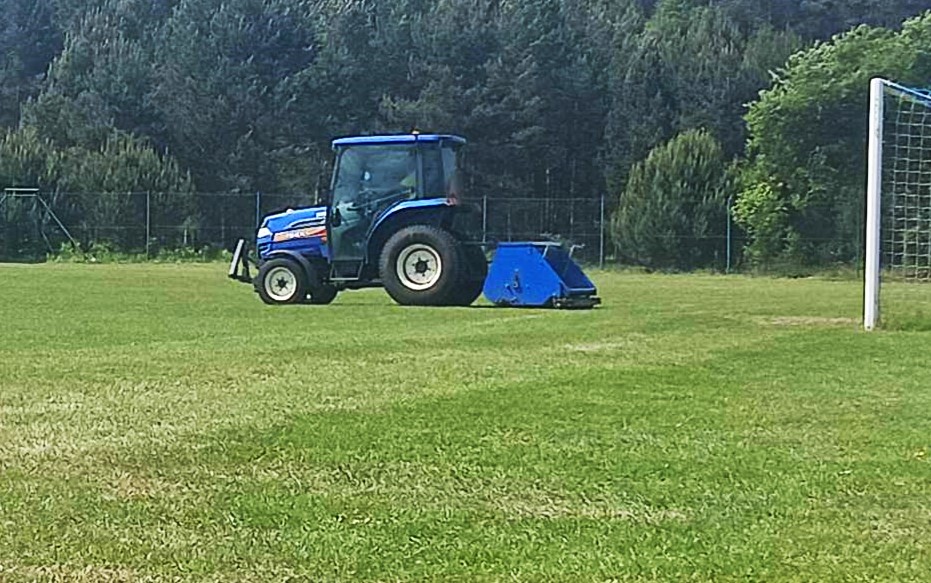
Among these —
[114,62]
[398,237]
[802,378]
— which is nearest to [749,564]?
[802,378]

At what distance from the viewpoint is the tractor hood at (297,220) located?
720 inches

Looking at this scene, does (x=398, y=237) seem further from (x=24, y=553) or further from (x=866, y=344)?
(x=24, y=553)

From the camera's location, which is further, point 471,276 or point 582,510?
point 471,276

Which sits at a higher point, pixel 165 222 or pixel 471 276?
pixel 165 222

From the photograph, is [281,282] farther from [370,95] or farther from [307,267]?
[370,95]

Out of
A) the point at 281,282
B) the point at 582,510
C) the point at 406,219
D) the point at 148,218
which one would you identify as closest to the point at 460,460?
the point at 582,510

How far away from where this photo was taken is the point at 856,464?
5734 mm

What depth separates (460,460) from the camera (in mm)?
5711

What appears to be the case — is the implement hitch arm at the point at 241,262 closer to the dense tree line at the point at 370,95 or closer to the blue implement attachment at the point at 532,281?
the blue implement attachment at the point at 532,281

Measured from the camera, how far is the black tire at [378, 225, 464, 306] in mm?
17469

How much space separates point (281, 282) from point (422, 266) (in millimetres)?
1972

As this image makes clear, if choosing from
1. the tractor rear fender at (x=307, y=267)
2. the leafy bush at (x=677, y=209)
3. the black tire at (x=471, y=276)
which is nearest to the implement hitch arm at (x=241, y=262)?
the tractor rear fender at (x=307, y=267)

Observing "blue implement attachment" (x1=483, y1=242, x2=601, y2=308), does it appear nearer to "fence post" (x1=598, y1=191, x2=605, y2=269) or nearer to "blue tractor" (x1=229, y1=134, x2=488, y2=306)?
"blue tractor" (x1=229, y1=134, x2=488, y2=306)

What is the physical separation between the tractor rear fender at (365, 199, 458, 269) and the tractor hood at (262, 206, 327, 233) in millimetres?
757
